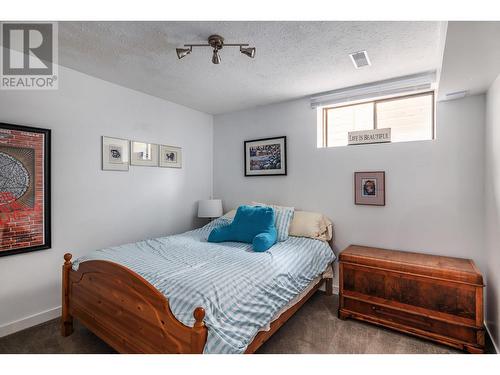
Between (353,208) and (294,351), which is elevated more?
(353,208)

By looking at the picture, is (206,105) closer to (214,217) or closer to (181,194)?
(181,194)

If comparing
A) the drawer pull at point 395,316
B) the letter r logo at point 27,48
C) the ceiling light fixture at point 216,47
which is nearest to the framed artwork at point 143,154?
the letter r logo at point 27,48

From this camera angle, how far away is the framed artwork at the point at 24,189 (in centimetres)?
214

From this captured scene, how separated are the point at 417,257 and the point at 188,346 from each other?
217 cm

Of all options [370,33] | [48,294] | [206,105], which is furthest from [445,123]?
[48,294]

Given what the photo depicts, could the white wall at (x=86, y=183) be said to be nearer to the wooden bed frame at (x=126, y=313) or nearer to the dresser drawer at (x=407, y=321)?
the wooden bed frame at (x=126, y=313)

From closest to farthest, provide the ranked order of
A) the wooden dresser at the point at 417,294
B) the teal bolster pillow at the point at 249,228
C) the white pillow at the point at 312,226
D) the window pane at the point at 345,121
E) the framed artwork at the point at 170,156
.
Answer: the wooden dresser at the point at 417,294, the teal bolster pillow at the point at 249,228, the white pillow at the point at 312,226, the window pane at the point at 345,121, the framed artwork at the point at 170,156

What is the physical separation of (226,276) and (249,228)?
985mm

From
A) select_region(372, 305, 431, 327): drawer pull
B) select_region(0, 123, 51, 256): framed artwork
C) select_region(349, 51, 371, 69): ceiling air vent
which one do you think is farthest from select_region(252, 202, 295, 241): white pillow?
select_region(0, 123, 51, 256): framed artwork

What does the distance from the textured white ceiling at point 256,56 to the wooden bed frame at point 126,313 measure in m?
1.67

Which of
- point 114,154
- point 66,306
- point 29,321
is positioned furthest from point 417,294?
point 29,321
